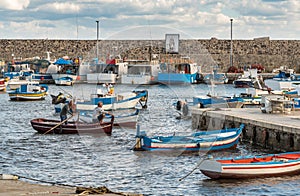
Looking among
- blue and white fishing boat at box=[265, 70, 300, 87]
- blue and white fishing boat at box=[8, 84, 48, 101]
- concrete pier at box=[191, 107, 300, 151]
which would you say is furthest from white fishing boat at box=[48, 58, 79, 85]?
concrete pier at box=[191, 107, 300, 151]

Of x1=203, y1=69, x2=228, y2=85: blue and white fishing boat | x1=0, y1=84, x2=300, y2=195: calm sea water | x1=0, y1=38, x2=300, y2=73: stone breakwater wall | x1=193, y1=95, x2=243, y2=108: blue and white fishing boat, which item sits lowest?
x1=0, y1=84, x2=300, y2=195: calm sea water

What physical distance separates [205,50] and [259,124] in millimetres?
84050

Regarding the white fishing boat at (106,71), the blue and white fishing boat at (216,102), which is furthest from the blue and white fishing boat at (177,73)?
the blue and white fishing boat at (216,102)

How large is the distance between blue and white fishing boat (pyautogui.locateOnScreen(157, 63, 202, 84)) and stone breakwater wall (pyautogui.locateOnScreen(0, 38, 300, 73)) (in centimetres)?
1942

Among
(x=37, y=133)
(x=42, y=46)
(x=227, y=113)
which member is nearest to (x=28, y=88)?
(x=37, y=133)

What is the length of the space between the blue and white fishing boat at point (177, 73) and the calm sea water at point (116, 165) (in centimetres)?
4044

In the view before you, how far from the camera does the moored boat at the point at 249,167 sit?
914 inches

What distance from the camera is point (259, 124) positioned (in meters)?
30.4

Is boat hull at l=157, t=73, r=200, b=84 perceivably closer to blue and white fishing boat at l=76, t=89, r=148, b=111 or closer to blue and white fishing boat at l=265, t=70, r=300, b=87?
blue and white fishing boat at l=265, t=70, r=300, b=87

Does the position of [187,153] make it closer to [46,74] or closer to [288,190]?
[288,190]

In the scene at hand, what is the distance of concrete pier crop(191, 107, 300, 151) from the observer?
28256 mm

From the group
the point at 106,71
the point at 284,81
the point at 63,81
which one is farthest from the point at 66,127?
the point at 106,71

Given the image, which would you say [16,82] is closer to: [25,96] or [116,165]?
[25,96]

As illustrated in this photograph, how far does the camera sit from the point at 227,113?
34938 millimetres
